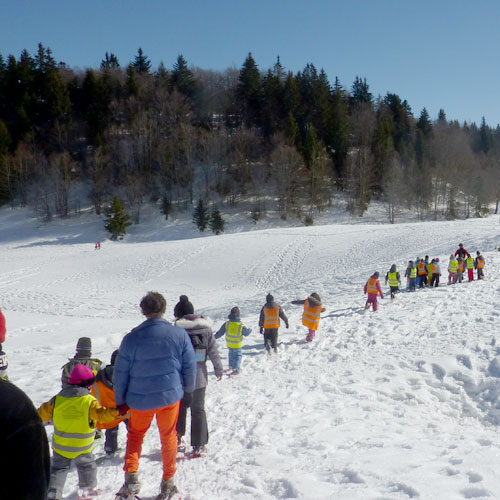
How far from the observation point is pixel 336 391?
22.7 ft

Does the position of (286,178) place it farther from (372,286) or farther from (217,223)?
(372,286)

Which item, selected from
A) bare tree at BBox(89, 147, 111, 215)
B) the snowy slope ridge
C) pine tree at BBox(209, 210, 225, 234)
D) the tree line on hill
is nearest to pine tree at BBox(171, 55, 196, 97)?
the tree line on hill

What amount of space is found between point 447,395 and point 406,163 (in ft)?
189

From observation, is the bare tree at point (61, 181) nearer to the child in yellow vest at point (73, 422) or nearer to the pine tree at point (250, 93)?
the pine tree at point (250, 93)

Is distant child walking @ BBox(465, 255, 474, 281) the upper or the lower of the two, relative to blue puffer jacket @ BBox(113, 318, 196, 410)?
lower

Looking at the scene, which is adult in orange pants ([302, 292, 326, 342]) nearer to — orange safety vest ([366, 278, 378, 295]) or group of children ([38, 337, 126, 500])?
orange safety vest ([366, 278, 378, 295])

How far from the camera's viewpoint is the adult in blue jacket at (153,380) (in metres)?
3.46

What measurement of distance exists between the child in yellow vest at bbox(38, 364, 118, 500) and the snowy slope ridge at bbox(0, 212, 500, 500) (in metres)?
0.37

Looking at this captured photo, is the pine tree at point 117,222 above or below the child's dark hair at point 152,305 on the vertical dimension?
above

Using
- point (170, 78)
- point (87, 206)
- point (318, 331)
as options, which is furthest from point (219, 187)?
point (318, 331)

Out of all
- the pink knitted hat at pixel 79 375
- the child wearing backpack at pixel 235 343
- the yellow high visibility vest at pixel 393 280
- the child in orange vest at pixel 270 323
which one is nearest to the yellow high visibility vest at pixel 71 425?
the pink knitted hat at pixel 79 375

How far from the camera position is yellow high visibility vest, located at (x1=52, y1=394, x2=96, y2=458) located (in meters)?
3.56

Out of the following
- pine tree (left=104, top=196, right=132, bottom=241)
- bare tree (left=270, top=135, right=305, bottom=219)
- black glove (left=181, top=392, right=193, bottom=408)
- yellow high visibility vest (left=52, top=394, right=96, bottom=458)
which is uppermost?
bare tree (left=270, top=135, right=305, bottom=219)

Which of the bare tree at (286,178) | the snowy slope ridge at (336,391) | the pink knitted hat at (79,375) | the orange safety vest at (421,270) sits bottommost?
the snowy slope ridge at (336,391)
